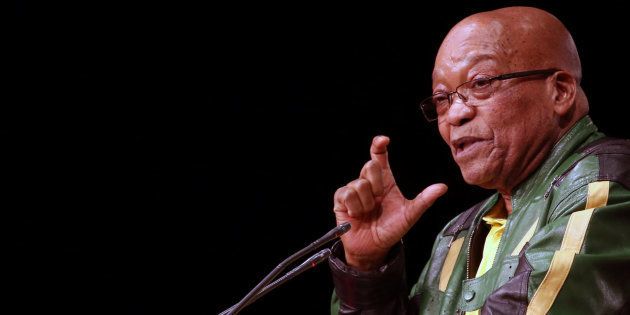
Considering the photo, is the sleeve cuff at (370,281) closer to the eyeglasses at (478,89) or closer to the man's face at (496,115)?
the man's face at (496,115)

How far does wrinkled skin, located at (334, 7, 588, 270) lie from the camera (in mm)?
2160

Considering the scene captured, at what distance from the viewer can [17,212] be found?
3229 millimetres

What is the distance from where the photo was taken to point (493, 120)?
2.16 m

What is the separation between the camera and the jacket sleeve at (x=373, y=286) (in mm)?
2271

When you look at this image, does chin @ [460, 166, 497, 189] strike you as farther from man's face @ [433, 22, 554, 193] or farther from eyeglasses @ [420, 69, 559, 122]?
eyeglasses @ [420, 69, 559, 122]

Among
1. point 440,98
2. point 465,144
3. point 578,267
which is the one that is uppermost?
point 440,98

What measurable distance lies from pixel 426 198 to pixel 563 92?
46 centimetres

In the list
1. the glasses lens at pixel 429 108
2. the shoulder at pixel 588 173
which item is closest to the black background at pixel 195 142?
the glasses lens at pixel 429 108

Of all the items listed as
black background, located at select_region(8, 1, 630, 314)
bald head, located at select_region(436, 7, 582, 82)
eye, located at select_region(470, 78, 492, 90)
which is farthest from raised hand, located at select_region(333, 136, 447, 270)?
black background, located at select_region(8, 1, 630, 314)

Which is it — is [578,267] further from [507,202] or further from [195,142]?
[195,142]

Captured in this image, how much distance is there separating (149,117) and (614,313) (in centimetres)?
217

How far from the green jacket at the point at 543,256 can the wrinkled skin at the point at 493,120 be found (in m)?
0.05

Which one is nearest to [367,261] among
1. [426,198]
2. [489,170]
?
[426,198]

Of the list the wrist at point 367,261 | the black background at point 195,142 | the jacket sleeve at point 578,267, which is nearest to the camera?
the jacket sleeve at point 578,267
